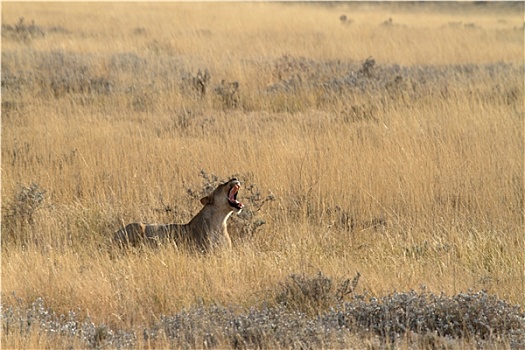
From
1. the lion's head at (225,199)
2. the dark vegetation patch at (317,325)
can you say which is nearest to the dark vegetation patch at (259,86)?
the lion's head at (225,199)

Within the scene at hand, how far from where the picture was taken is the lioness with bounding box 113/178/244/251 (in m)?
6.58

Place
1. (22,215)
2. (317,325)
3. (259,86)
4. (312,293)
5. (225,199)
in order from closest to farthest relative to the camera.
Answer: (317,325) → (312,293) → (225,199) → (22,215) → (259,86)

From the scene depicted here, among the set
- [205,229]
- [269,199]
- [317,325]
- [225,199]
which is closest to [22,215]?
[205,229]

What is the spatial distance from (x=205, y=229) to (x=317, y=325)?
1972 mm

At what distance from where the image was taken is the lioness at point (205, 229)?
21.6ft

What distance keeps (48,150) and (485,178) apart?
4923mm

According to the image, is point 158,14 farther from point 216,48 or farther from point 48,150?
point 48,150

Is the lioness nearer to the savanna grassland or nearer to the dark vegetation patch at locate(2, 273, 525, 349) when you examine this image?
the savanna grassland

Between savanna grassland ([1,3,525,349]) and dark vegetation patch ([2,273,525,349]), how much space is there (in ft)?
0.05

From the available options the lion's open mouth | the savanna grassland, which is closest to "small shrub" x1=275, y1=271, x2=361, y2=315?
the savanna grassland

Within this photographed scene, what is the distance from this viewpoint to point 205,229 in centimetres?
662

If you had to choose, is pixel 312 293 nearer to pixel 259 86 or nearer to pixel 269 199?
pixel 269 199

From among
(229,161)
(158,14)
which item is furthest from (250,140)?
(158,14)

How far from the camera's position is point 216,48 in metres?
19.3
